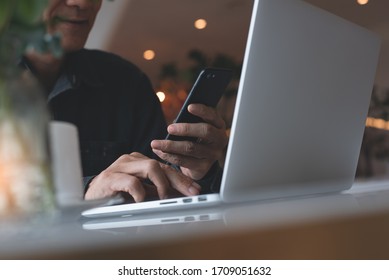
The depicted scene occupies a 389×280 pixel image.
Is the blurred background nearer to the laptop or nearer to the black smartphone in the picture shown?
the black smartphone

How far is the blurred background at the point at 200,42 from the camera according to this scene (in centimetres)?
495

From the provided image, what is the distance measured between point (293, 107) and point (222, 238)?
0.44 metres

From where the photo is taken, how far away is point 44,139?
0.60 metres

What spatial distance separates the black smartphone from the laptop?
9.1 inches

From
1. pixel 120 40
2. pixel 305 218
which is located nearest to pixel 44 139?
pixel 305 218

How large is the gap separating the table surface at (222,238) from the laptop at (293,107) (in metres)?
0.18

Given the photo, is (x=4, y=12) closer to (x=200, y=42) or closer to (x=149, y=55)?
(x=149, y=55)

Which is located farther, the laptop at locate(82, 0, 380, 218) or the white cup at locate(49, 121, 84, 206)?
the laptop at locate(82, 0, 380, 218)

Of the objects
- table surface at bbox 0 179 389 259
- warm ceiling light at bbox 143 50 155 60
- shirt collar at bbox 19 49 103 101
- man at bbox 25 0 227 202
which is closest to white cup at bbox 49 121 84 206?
table surface at bbox 0 179 389 259

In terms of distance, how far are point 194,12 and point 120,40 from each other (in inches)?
35.9

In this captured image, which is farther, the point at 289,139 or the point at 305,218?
the point at 289,139

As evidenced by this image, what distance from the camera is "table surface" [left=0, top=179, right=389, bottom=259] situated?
45cm
